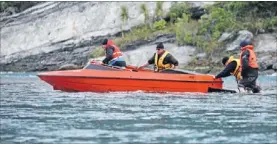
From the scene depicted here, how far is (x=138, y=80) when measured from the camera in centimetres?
1864

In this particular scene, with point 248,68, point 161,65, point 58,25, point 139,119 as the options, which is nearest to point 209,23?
point 58,25

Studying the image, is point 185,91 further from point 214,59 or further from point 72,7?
point 72,7

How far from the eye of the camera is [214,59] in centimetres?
4541

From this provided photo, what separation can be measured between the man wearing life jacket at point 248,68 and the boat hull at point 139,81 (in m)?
0.89

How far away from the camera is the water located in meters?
8.98

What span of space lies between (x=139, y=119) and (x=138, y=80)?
7.42 m

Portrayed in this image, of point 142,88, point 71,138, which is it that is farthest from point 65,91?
point 71,138

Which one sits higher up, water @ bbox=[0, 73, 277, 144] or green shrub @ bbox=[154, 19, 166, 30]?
green shrub @ bbox=[154, 19, 166, 30]

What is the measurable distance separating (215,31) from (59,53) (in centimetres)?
1495

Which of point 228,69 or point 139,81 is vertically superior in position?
point 228,69

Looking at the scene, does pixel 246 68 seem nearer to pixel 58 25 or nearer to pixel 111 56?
pixel 111 56

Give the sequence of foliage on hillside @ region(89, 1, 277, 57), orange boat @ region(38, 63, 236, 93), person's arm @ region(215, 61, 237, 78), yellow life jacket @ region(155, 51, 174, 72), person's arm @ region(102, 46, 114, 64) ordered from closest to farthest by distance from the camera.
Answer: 1. person's arm @ region(215, 61, 237, 78)
2. orange boat @ region(38, 63, 236, 93)
3. yellow life jacket @ region(155, 51, 174, 72)
4. person's arm @ region(102, 46, 114, 64)
5. foliage on hillside @ region(89, 1, 277, 57)

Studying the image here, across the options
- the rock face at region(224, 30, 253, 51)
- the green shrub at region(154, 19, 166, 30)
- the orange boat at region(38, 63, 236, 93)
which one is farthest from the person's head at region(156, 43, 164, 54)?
the green shrub at region(154, 19, 166, 30)

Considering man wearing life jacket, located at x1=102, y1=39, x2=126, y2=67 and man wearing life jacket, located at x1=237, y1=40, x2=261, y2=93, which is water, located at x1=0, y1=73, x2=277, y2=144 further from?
man wearing life jacket, located at x1=102, y1=39, x2=126, y2=67
